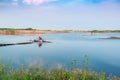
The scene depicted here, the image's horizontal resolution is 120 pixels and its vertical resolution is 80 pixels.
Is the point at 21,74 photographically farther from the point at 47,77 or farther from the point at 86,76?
the point at 86,76

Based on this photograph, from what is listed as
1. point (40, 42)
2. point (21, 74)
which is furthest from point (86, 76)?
point (40, 42)

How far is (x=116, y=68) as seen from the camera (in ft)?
71.3

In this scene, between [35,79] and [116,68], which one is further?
[116,68]

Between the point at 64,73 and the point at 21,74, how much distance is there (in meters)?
2.19

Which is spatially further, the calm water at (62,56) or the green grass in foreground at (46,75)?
the calm water at (62,56)

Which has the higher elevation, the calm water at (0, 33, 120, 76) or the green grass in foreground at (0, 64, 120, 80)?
the green grass in foreground at (0, 64, 120, 80)

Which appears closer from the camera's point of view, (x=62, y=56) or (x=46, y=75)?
(x=46, y=75)

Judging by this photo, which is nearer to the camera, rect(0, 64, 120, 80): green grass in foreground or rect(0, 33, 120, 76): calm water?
rect(0, 64, 120, 80): green grass in foreground

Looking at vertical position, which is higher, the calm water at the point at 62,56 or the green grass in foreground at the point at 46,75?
the green grass in foreground at the point at 46,75

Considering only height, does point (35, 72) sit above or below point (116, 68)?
above

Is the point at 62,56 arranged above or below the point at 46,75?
below

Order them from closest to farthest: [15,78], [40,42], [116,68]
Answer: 1. [15,78]
2. [116,68]
3. [40,42]

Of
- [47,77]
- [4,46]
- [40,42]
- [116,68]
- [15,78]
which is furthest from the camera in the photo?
[40,42]

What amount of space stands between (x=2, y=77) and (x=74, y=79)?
3422mm
